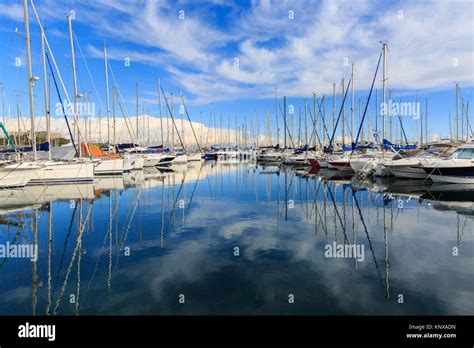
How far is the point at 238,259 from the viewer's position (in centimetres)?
1061

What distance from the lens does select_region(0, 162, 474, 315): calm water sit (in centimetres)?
748

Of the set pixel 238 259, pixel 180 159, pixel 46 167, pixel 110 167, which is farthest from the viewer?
pixel 180 159

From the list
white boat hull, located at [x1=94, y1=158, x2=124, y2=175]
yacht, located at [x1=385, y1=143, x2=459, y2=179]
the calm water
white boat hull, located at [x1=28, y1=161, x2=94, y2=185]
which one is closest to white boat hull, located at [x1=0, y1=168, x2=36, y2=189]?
white boat hull, located at [x1=28, y1=161, x2=94, y2=185]

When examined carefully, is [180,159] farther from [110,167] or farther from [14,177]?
[14,177]

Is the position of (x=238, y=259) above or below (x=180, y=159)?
below

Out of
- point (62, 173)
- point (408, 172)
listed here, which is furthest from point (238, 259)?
point (408, 172)

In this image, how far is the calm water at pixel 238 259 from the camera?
7477mm

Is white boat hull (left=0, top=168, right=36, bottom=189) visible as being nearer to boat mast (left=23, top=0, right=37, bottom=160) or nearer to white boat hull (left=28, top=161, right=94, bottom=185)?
white boat hull (left=28, top=161, right=94, bottom=185)

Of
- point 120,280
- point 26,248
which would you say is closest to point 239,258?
point 120,280

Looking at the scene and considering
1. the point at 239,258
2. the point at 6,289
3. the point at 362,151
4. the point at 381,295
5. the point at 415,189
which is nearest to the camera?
the point at 381,295
